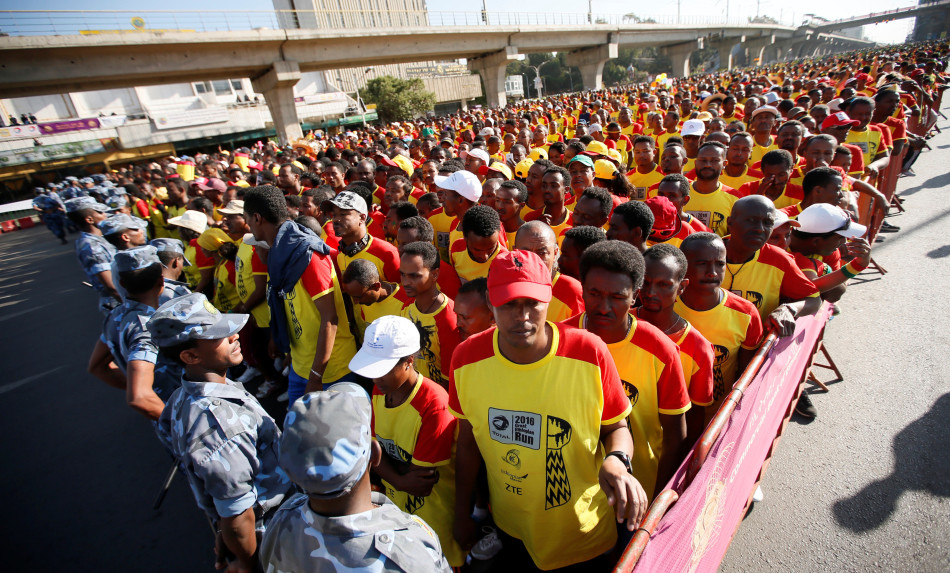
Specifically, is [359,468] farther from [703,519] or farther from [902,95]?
[902,95]

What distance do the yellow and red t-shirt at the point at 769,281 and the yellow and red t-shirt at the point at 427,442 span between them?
216cm

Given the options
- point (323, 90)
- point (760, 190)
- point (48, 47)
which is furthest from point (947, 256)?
point (323, 90)

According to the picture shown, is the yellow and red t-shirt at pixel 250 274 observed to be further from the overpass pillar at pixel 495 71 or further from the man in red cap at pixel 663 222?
the overpass pillar at pixel 495 71

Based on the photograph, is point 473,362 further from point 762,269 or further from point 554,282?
point 762,269

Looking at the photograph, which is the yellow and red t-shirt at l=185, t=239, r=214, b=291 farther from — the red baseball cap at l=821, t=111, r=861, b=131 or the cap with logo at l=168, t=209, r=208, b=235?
the red baseball cap at l=821, t=111, r=861, b=131

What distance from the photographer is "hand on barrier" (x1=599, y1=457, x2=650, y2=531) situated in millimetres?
1498

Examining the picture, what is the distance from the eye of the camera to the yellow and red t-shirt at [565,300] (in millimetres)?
2875

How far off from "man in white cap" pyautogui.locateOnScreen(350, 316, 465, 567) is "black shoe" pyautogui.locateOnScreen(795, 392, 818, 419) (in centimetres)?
313

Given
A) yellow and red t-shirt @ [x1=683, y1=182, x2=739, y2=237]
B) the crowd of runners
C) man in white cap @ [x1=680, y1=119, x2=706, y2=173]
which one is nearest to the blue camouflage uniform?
the crowd of runners

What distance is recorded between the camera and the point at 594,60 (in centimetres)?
4416

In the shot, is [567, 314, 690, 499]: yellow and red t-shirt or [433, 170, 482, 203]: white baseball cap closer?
[567, 314, 690, 499]: yellow and red t-shirt

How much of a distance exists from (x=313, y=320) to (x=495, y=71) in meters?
37.2

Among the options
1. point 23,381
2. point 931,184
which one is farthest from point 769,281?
point 23,381

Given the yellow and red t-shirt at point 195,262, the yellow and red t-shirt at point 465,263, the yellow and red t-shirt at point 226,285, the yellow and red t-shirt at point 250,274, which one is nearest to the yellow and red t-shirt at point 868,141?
the yellow and red t-shirt at point 465,263
